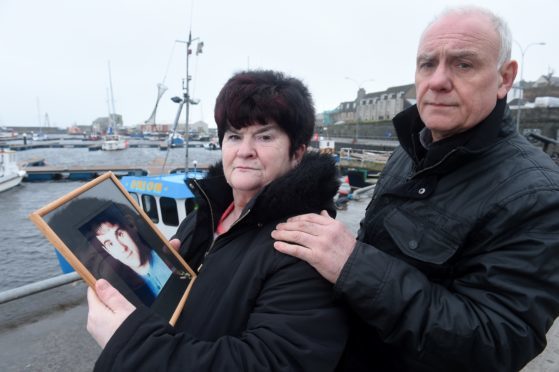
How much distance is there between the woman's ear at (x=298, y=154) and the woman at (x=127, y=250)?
790 mm

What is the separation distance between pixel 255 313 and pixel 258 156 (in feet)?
2.42

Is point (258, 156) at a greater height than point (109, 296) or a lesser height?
greater

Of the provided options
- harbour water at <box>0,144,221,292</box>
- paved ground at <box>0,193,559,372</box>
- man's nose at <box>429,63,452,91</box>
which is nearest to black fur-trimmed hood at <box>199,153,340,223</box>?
man's nose at <box>429,63,452,91</box>

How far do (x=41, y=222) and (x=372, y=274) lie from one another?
1.15 meters

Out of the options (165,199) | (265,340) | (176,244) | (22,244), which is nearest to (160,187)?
(165,199)

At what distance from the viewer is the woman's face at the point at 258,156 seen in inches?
69.1

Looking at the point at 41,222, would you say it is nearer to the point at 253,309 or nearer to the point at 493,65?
the point at 253,309

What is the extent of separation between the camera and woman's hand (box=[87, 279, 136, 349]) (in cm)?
124

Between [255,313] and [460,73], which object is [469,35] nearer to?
[460,73]

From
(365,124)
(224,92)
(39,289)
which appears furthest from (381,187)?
(365,124)

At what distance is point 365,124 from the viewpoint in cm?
6294

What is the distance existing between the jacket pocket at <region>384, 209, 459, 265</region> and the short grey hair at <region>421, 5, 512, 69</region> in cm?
77

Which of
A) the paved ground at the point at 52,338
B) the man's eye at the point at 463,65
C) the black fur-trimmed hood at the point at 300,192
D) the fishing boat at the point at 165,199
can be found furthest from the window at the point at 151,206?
the man's eye at the point at 463,65

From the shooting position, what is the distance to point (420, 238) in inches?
60.6
